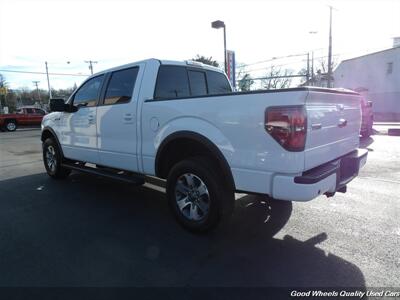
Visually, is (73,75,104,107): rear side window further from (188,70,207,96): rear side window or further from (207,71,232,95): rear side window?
(207,71,232,95): rear side window

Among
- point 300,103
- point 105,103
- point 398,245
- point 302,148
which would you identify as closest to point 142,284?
point 302,148

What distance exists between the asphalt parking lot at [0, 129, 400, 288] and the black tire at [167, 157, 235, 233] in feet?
Result: 0.61

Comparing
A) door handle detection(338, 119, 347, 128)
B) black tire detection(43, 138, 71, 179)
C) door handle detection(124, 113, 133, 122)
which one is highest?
door handle detection(124, 113, 133, 122)

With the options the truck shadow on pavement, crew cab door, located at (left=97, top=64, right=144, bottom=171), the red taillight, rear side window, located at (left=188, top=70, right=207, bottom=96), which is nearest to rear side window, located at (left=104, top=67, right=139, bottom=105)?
crew cab door, located at (left=97, top=64, right=144, bottom=171)

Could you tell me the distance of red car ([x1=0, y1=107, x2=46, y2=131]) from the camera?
2577 cm

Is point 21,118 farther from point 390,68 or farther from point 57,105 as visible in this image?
point 390,68

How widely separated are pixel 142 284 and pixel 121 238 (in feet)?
3.40

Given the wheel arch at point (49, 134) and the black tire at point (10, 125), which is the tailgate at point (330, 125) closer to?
the wheel arch at point (49, 134)

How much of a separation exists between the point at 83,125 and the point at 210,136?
303 cm

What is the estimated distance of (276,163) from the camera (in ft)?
9.69

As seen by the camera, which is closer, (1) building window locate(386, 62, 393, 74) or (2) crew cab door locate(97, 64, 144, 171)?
(2) crew cab door locate(97, 64, 144, 171)

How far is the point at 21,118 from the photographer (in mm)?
26484

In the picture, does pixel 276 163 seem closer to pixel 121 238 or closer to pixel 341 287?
pixel 341 287

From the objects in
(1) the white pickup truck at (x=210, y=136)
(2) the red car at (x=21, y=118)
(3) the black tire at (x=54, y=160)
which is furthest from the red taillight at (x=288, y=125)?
(2) the red car at (x=21, y=118)
